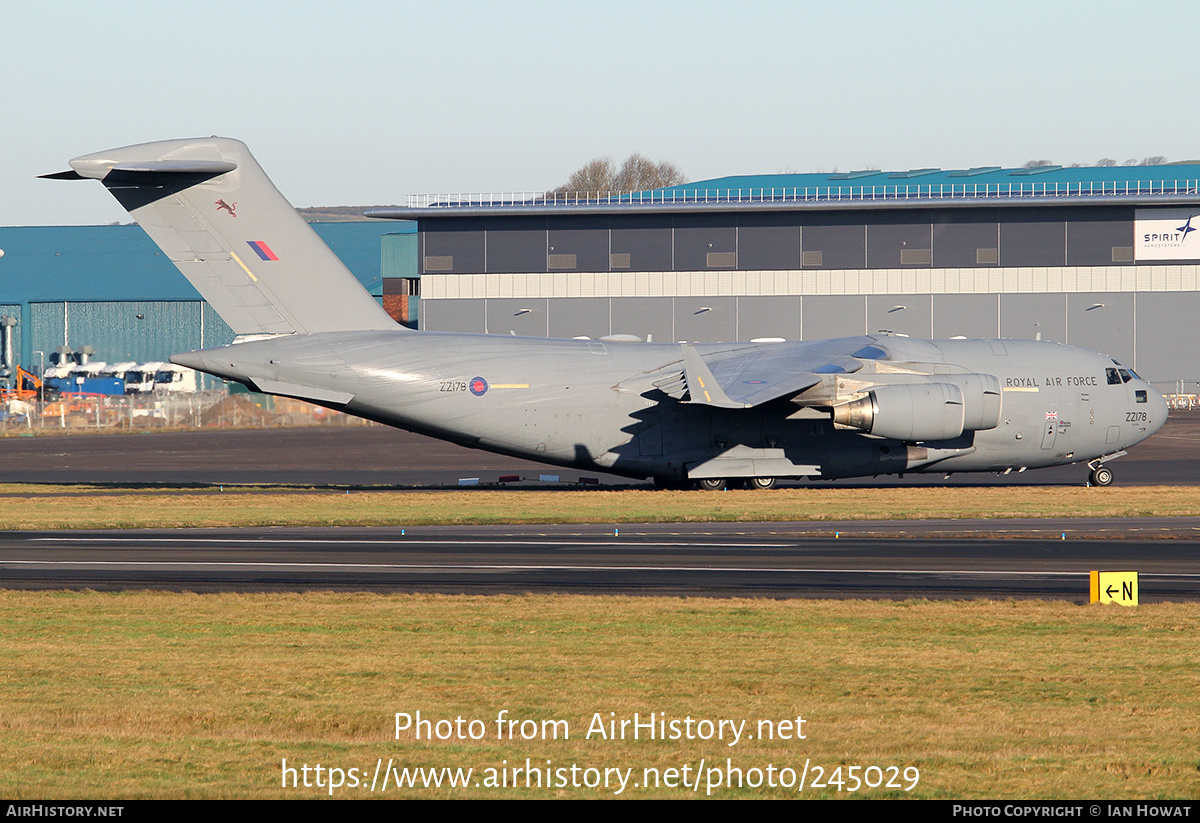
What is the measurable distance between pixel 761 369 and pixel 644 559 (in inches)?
479

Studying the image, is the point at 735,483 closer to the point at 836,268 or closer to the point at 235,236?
the point at 235,236

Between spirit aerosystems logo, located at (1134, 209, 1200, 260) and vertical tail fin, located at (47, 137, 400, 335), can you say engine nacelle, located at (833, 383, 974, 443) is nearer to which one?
vertical tail fin, located at (47, 137, 400, 335)

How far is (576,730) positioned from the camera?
936 cm

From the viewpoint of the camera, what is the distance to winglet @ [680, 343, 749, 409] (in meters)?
29.0

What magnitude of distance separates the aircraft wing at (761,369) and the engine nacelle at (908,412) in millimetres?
1058

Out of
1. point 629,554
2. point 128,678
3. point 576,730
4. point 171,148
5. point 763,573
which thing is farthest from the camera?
point 171,148

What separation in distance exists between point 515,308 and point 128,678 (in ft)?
193

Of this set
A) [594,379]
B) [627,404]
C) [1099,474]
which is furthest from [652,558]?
[1099,474]

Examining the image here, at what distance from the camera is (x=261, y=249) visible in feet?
98.7

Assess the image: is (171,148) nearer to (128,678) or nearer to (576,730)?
(128,678)

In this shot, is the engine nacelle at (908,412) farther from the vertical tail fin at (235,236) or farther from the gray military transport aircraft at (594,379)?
the vertical tail fin at (235,236)

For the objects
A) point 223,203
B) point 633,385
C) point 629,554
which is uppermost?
point 223,203
